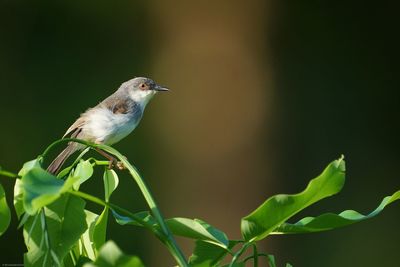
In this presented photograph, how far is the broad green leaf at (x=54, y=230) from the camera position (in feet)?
4.58

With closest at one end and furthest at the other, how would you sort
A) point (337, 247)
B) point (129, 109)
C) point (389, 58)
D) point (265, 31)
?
point (129, 109)
point (265, 31)
point (337, 247)
point (389, 58)

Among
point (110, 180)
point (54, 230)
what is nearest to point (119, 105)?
point (110, 180)

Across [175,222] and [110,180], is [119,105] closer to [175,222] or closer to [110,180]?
[110,180]

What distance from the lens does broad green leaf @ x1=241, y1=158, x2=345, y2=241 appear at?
135cm

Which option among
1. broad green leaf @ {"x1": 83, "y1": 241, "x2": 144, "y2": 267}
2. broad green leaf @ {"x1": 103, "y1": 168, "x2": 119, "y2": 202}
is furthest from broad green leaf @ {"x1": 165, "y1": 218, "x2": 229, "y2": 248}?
broad green leaf @ {"x1": 83, "y1": 241, "x2": 144, "y2": 267}

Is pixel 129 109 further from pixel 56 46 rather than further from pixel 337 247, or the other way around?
pixel 56 46

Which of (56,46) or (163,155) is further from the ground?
(56,46)

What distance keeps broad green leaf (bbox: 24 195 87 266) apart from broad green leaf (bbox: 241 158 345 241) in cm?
35

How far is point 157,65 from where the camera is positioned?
923 cm

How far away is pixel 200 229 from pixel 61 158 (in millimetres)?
1751

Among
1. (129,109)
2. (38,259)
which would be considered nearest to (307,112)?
(129,109)

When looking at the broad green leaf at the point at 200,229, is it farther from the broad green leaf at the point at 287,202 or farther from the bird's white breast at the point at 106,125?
the bird's white breast at the point at 106,125

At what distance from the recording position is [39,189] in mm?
1165

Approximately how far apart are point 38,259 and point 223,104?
22.4 feet
